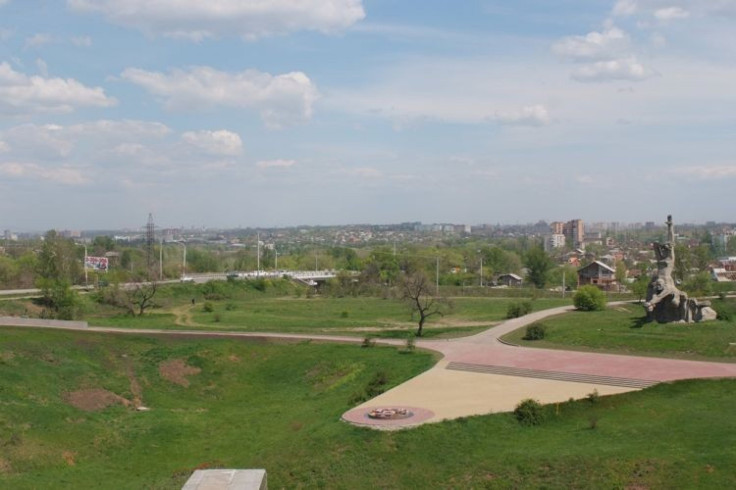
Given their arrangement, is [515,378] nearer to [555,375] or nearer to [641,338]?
[555,375]

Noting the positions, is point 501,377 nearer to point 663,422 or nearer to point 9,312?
point 663,422

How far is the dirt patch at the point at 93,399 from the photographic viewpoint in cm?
3306

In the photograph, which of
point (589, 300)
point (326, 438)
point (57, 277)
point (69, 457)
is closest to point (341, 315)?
point (589, 300)

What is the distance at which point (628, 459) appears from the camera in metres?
22.1

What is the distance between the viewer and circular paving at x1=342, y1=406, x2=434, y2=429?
26.5 metres

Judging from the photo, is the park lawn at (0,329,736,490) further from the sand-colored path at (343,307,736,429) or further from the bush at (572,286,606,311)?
the bush at (572,286,606,311)

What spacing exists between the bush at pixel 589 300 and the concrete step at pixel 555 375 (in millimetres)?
24705

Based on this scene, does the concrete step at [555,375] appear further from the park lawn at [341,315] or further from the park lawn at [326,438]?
the park lawn at [341,315]

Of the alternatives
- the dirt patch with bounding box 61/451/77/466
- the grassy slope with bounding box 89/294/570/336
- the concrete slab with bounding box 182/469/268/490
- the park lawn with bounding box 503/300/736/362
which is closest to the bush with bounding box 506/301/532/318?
the grassy slope with bounding box 89/294/570/336

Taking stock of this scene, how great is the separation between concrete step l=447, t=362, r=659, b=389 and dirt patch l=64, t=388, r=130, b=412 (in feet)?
56.6

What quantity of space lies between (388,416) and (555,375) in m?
10.7

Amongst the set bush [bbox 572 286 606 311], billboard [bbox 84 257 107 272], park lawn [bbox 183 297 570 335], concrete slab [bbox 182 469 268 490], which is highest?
billboard [bbox 84 257 107 272]

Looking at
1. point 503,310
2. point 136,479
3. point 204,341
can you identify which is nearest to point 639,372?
point 136,479

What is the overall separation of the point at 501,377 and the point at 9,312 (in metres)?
47.3
